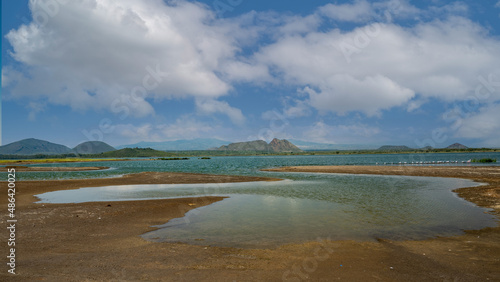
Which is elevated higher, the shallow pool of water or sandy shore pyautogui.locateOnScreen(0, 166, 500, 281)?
sandy shore pyautogui.locateOnScreen(0, 166, 500, 281)

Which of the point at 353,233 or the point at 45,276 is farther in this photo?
the point at 353,233

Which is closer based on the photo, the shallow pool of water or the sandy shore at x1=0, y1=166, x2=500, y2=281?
the sandy shore at x1=0, y1=166, x2=500, y2=281

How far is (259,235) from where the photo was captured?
44.8 ft

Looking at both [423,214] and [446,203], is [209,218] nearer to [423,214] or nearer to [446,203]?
[423,214]

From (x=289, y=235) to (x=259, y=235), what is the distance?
1542 millimetres

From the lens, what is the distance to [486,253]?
34.7 ft

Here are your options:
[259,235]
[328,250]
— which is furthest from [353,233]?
[259,235]

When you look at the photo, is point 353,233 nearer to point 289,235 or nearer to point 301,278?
point 289,235

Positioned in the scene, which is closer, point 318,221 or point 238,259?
point 238,259

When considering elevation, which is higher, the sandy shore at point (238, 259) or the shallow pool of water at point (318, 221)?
the sandy shore at point (238, 259)

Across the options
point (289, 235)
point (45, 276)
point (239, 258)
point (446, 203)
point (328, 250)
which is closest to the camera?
point (45, 276)

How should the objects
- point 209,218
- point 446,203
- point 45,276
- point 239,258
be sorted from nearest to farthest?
point 45,276, point 239,258, point 209,218, point 446,203

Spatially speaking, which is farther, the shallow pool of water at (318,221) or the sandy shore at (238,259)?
the shallow pool of water at (318,221)

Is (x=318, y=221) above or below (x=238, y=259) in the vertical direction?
below
